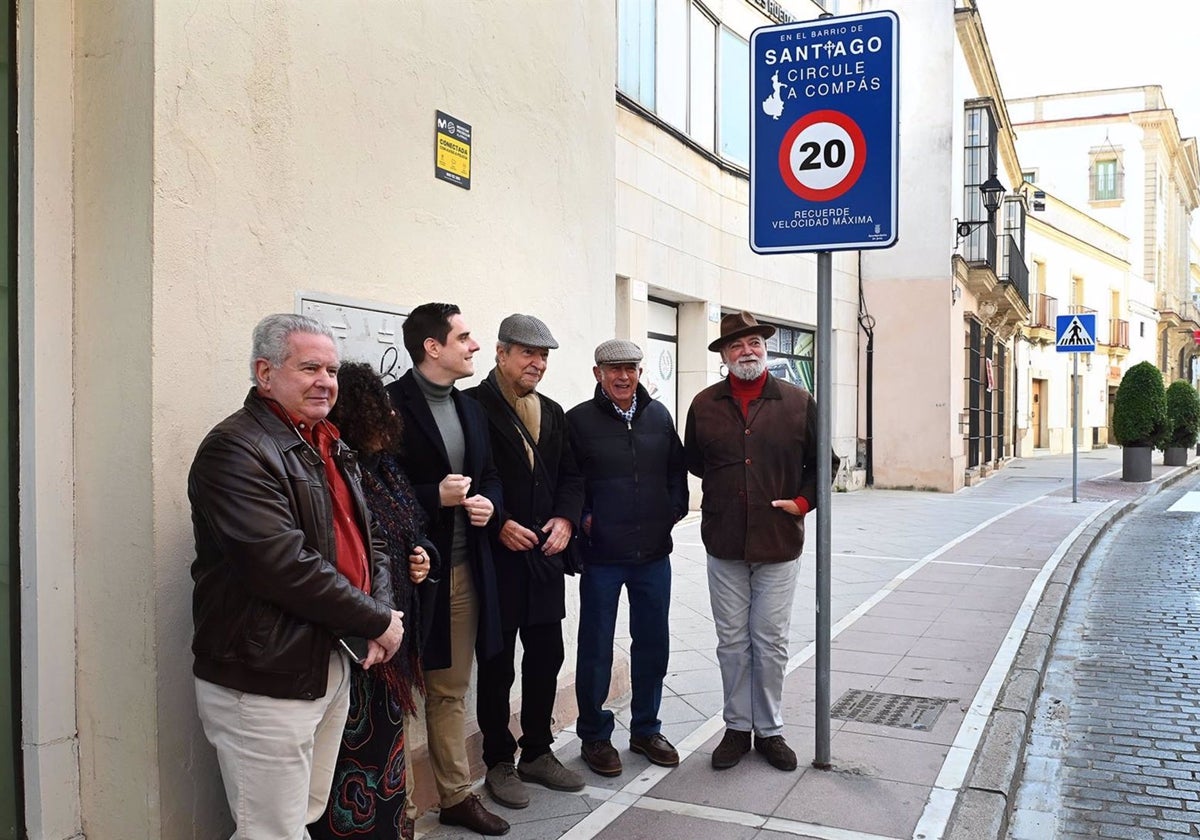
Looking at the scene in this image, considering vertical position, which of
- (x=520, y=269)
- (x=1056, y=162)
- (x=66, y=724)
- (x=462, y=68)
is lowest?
(x=66, y=724)

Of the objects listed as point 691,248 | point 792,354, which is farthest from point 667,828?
point 792,354

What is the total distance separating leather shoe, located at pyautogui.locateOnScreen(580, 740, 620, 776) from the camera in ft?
15.0

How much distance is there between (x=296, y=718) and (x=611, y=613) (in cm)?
204

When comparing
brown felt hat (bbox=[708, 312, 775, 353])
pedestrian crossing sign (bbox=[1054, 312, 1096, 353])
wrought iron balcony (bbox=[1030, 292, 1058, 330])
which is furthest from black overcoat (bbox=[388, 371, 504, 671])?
wrought iron balcony (bbox=[1030, 292, 1058, 330])

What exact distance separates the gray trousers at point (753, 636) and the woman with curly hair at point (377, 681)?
1769 millimetres

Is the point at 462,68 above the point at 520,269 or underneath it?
above

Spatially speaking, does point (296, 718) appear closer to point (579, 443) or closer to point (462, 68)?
point (579, 443)

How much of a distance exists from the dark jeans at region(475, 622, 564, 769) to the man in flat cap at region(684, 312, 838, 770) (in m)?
0.82

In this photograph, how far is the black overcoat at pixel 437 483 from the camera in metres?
3.84

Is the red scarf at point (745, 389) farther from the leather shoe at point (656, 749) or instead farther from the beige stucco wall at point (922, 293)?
the beige stucco wall at point (922, 293)

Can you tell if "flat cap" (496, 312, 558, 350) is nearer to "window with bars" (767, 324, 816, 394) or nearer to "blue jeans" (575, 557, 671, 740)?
"blue jeans" (575, 557, 671, 740)

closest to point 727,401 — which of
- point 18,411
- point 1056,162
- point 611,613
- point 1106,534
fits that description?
point 611,613

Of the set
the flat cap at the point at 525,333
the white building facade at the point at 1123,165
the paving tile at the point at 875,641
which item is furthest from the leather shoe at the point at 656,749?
the white building facade at the point at 1123,165

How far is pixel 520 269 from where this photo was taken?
Result: 200 inches
